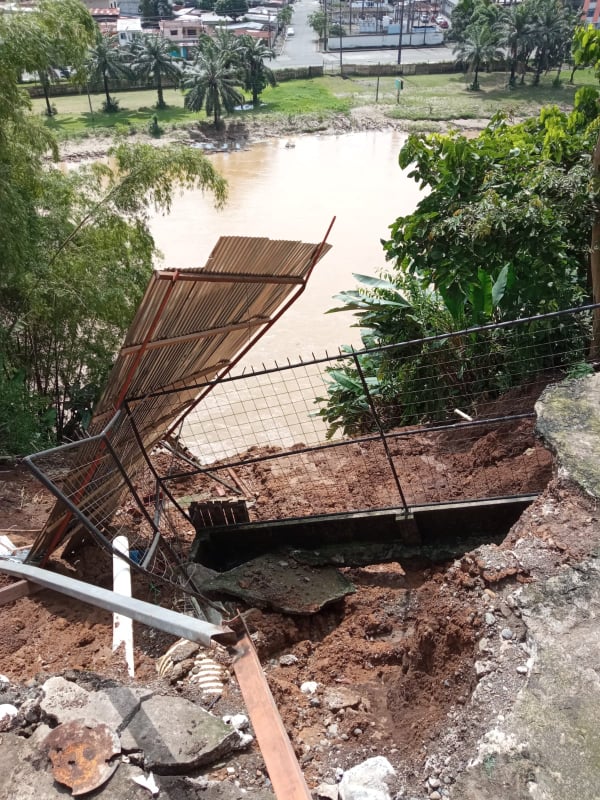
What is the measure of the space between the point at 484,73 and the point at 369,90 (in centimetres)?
759

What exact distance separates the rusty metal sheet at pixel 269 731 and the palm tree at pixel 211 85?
30635 mm

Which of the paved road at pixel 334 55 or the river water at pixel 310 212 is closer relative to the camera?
the river water at pixel 310 212

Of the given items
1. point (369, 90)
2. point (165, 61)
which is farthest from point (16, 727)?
point (369, 90)

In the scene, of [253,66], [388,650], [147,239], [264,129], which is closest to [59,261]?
[147,239]

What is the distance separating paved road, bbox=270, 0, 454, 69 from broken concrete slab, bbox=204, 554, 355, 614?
42867 mm

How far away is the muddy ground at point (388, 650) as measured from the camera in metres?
2.58

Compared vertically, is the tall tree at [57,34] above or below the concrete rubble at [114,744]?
above

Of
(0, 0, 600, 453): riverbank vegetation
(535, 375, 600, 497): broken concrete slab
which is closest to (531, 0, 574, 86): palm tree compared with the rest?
(0, 0, 600, 453): riverbank vegetation

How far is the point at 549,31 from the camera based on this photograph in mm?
34469

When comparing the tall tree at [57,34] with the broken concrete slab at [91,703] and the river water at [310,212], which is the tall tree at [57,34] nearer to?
the broken concrete slab at [91,703]

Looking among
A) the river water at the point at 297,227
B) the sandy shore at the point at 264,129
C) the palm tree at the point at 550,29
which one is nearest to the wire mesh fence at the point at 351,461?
the river water at the point at 297,227

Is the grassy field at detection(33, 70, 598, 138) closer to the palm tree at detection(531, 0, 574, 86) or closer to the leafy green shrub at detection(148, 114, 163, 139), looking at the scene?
the leafy green shrub at detection(148, 114, 163, 139)

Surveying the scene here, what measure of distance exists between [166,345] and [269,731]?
202 cm

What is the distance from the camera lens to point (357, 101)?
34.4 m
